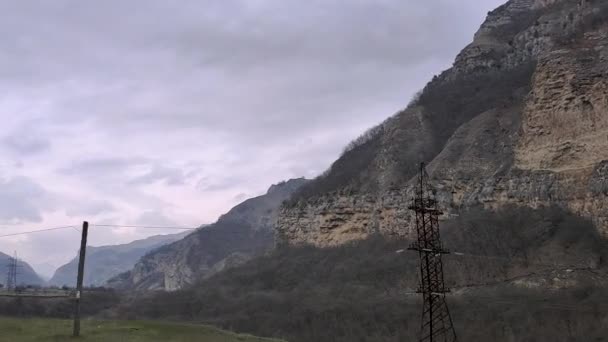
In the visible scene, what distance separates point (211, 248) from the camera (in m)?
151

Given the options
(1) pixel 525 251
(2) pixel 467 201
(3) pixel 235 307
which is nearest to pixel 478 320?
(1) pixel 525 251

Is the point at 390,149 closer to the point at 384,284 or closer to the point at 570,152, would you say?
the point at 384,284

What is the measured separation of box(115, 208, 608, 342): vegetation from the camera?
114 feet

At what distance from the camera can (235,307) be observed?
6284 cm

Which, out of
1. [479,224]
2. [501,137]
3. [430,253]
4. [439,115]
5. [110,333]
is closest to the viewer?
[430,253]

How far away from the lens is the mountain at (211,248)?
136625 mm

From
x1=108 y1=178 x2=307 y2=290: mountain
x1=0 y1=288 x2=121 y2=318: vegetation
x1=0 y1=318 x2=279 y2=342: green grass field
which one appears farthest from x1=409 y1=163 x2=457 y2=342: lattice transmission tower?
x1=108 y1=178 x2=307 y2=290: mountain

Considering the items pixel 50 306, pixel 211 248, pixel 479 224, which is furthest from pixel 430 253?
pixel 211 248

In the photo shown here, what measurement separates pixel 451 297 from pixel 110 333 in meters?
23.6

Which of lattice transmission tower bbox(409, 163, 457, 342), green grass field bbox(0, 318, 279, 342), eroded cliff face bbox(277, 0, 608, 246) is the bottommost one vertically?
green grass field bbox(0, 318, 279, 342)

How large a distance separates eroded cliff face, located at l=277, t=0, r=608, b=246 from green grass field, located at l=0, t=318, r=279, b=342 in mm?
27379

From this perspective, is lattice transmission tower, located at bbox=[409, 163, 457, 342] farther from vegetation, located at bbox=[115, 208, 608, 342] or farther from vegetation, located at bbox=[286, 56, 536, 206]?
vegetation, located at bbox=[286, 56, 536, 206]

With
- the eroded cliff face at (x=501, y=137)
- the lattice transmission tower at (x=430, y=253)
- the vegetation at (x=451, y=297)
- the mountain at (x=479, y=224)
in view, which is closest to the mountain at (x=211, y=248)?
the mountain at (x=479, y=224)

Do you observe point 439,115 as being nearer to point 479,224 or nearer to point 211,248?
point 479,224
